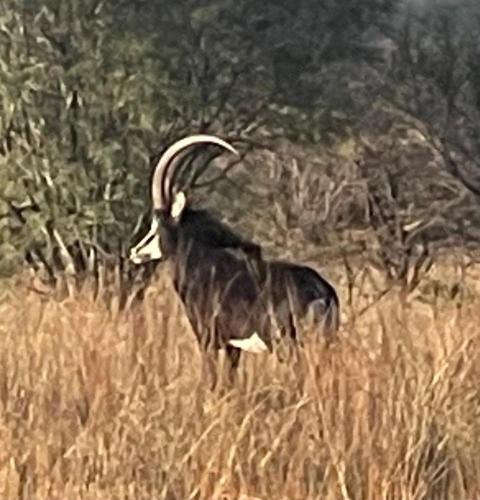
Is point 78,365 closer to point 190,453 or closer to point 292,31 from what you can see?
point 190,453

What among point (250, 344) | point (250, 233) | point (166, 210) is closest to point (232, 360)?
point (250, 344)

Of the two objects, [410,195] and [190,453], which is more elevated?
[410,195]

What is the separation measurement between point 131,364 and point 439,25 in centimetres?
524

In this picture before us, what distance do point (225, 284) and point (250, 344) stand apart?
0.40 m

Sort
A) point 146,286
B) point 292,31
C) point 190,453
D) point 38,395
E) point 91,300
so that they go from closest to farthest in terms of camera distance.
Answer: point 190,453
point 38,395
point 91,300
point 146,286
point 292,31

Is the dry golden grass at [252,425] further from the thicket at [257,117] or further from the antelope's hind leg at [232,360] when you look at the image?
the thicket at [257,117]

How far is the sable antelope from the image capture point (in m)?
5.71

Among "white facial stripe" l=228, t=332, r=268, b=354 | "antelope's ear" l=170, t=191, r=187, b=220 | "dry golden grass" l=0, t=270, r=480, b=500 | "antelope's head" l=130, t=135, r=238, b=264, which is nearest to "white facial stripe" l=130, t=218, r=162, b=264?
"antelope's head" l=130, t=135, r=238, b=264

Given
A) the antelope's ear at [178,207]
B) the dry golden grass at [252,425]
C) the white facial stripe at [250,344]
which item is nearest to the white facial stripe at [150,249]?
the antelope's ear at [178,207]

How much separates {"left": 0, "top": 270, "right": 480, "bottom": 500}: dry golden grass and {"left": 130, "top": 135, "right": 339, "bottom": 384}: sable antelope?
31cm

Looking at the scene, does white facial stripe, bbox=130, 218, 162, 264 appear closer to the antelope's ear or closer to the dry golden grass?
the antelope's ear

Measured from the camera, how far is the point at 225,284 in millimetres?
6035

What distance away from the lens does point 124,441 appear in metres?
4.68

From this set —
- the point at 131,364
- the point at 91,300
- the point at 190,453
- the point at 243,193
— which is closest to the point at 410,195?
the point at 243,193
